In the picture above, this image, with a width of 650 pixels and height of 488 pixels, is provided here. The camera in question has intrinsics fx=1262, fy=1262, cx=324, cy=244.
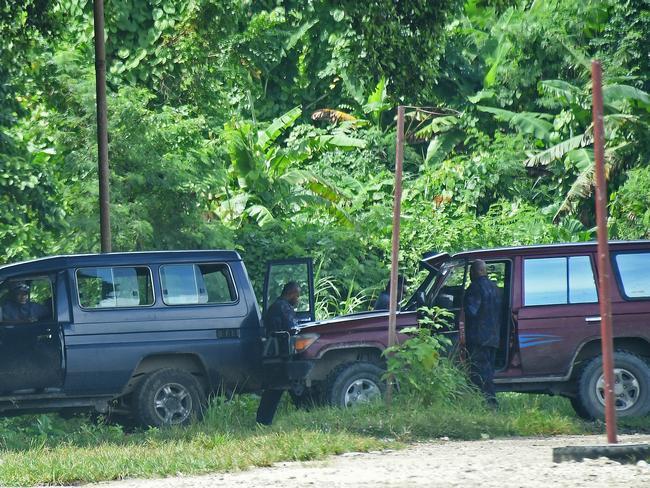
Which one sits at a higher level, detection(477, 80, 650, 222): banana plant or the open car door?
detection(477, 80, 650, 222): banana plant

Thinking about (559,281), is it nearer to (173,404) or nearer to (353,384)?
(353,384)

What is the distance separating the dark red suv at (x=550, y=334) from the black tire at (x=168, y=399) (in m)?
1.18

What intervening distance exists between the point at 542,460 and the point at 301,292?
5523 millimetres

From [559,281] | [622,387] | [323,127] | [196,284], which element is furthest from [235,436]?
[323,127]

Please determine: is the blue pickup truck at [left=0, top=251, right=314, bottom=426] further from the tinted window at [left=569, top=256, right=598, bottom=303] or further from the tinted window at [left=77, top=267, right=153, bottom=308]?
the tinted window at [left=569, top=256, right=598, bottom=303]

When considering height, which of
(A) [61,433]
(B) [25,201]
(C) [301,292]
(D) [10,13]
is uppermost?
(D) [10,13]

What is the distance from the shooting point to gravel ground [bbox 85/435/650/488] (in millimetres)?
8773

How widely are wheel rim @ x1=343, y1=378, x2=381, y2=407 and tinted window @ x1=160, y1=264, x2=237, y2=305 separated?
1.61 metres

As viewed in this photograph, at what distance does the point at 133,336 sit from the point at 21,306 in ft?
3.90

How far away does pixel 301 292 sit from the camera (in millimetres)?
14984

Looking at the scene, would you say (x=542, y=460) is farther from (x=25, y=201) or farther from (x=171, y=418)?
(x=25, y=201)

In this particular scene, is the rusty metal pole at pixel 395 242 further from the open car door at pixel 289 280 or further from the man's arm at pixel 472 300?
the open car door at pixel 289 280

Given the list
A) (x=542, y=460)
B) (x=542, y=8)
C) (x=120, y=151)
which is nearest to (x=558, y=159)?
(x=542, y=8)

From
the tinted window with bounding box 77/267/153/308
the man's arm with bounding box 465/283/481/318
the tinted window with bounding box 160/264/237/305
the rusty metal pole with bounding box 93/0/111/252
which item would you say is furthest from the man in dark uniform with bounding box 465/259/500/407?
the rusty metal pole with bounding box 93/0/111/252
